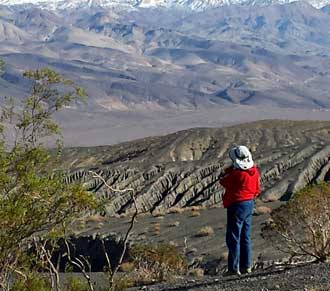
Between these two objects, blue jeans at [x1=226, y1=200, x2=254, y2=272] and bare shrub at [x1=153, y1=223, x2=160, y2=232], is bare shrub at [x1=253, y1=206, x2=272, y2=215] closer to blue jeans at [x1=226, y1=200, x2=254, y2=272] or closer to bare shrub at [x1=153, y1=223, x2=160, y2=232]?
bare shrub at [x1=153, y1=223, x2=160, y2=232]

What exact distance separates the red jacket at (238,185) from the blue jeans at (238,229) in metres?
0.10

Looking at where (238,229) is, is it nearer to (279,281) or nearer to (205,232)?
(279,281)

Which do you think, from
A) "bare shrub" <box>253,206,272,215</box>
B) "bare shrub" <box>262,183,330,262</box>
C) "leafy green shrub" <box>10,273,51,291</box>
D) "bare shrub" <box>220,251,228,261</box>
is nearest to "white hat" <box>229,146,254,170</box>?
"bare shrub" <box>262,183,330,262</box>

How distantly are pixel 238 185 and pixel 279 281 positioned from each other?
1.71 m

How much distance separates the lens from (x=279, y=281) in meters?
12.5

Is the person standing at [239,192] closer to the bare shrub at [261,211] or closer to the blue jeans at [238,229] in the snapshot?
the blue jeans at [238,229]

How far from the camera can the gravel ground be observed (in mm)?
11766

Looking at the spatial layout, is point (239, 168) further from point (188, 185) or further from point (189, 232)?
point (188, 185)

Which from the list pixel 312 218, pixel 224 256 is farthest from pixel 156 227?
pixel 312 218

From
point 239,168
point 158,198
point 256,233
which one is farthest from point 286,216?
point 158,198

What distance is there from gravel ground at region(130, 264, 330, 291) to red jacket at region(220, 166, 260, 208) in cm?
138

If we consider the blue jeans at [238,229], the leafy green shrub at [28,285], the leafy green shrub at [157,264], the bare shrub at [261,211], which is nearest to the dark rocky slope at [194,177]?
the bare shrub at [261,211]

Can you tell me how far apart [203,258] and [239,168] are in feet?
47.2

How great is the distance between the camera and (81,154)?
270 feet
